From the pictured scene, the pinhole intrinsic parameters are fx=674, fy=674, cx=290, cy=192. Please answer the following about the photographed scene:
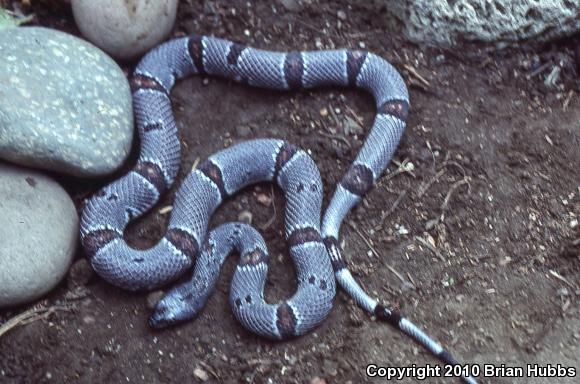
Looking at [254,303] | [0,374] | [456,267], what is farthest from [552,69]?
[0,374]

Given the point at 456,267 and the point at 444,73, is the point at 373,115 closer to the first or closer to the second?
the point at 444,73

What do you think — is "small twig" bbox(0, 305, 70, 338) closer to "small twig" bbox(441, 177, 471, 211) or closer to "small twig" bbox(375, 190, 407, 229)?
"small twig" bbox(375, 190, 407, 229)

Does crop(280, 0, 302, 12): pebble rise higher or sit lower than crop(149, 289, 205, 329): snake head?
higher

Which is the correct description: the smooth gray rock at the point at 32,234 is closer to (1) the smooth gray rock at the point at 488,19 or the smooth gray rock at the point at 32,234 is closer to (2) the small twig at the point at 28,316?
(2) the small twig at the point at 28,316

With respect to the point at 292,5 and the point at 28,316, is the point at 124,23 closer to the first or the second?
the point at 292,5

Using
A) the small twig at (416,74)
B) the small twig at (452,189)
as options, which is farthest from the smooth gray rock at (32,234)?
the small twig at (416,74)

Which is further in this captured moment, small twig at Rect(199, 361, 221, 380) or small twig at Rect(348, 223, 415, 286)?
small twig at Rect(348, 223, 415, 286)

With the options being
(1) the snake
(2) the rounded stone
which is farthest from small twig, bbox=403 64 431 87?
(2) the rounded stone
